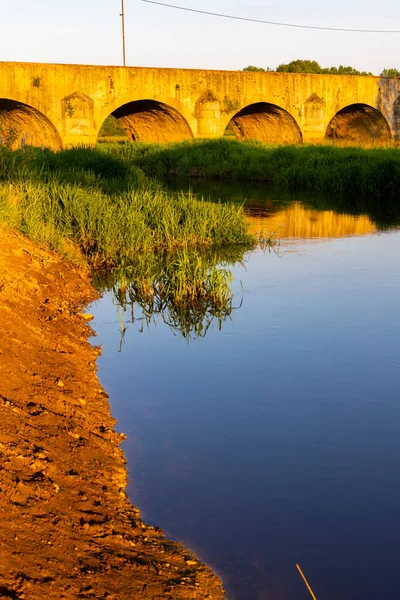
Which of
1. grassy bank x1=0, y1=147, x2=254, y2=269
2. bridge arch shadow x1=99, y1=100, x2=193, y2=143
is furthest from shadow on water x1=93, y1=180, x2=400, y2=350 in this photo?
bridge arch shadow x1=99, y1=100, x2=193, y2=143

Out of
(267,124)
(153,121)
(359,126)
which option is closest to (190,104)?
(153,121)

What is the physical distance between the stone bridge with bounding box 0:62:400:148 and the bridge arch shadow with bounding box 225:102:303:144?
0.15 ft

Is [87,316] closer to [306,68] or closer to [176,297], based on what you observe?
[176,297]

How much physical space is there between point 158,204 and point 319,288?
3363mm

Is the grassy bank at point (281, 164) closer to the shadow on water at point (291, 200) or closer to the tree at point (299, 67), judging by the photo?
the shadow on water at point (291, 200)

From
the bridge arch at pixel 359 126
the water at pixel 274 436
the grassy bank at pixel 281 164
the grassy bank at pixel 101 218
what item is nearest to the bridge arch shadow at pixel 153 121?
the grassy bank at pixel 281 164

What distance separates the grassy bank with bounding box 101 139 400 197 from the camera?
1836 centimetres

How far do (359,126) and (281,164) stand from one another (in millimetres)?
15489

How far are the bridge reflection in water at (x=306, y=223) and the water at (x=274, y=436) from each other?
188 inches

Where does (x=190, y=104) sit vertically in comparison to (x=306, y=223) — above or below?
above

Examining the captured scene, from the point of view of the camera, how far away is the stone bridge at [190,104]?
2481 cm

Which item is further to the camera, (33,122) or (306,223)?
(33,122)

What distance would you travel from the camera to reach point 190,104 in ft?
90.5

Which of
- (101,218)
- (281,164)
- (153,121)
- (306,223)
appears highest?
(153,121)
